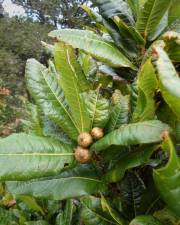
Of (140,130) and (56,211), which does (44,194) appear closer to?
(140,130)

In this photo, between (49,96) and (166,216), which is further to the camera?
(49,96)

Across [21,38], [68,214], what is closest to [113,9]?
[68,214]

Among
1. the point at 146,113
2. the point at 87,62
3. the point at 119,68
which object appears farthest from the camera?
the point at 87,62

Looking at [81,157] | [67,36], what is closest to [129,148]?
[81,157]

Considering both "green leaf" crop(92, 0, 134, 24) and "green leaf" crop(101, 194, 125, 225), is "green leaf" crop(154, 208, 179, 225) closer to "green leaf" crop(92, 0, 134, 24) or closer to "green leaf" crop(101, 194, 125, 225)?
"green leaf" crop(101, 194, 125, 225)

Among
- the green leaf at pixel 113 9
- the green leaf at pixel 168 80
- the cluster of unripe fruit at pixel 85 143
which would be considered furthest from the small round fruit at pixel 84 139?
the green leaf at pixel 113 9

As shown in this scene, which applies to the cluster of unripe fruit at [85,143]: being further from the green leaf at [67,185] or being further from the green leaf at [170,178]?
the green leaf at [170,178]

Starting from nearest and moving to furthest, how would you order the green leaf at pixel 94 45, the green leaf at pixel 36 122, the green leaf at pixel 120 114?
the green leaf at pixel 120 114 < the green leaf at pixel 94 45 < the green leaf at pixel 36 122

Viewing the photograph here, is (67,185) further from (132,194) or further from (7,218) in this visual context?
(7,218)
